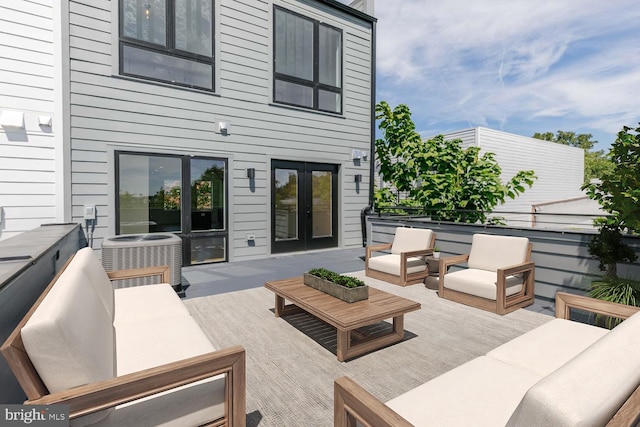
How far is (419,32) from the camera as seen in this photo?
1145 cm

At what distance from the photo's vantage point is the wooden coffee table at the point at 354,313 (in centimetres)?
255

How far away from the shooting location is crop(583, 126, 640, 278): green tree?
2803mm

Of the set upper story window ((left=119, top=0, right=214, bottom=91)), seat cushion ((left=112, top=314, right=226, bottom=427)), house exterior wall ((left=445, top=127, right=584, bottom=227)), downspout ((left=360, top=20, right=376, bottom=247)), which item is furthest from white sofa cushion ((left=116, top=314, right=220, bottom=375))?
house exterior wall ((left=445, top=127, right=584, bottom=227))

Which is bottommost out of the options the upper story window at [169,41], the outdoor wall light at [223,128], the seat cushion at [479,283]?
the seat cushion at [479,283]

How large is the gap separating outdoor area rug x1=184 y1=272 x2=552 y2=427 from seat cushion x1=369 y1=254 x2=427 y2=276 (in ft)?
2.18

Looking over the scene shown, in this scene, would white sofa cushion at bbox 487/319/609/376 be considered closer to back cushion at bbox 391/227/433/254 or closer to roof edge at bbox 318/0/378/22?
back cushion at bbox 391/227/433/254

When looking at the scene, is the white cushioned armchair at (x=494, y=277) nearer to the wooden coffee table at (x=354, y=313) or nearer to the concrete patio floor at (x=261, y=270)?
the concrete patio floor at (x=261, y=270)

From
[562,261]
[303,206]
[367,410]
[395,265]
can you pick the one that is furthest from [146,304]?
[303,206]

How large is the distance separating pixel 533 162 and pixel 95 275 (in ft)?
58.7

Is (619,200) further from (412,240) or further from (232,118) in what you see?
(232,118)

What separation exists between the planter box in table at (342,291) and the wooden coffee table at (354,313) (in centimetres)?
4

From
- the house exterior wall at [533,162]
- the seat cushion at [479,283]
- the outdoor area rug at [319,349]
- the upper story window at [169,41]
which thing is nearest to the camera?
the outdoor area rug at [319,349]

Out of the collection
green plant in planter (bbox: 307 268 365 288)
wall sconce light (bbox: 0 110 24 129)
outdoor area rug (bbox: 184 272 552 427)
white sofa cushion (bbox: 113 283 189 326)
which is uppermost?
wall sconce light (bbox: 0 110 24 129)

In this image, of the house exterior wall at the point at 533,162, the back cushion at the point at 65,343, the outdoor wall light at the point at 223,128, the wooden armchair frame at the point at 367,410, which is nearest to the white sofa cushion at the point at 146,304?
the back cushion at the point at 65,343
